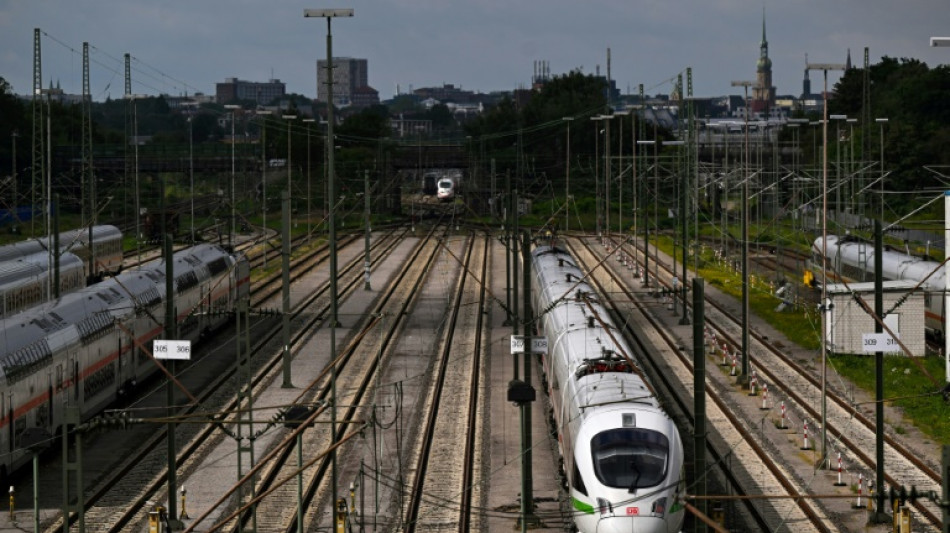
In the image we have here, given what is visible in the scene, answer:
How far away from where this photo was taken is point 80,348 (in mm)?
36000

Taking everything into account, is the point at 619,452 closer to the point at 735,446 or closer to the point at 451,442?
the point at 735,446

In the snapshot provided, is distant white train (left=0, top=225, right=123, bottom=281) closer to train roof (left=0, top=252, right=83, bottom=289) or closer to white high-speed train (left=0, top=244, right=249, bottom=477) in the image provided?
train roof (left=0, top=252, right=83, bottom=289)

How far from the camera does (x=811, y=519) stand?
27.6 meters

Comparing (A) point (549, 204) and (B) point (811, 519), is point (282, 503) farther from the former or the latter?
(A) point (549, 204)

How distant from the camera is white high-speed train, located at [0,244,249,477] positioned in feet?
99.6

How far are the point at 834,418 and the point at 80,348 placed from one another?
20.0 metres

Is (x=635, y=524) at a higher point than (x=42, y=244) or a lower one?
lower

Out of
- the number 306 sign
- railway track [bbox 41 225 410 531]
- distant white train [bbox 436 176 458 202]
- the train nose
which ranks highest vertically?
distant white train [bbox 436 176 458 202]

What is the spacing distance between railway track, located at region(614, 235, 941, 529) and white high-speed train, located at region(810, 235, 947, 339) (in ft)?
11.5

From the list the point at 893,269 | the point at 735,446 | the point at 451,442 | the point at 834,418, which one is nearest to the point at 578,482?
the point at 735,446

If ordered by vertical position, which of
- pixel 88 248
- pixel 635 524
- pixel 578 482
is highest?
pixel 88 248

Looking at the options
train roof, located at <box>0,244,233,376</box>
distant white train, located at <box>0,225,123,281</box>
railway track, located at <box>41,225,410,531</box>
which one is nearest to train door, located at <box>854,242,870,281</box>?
railway track, located at <box>41,225,410,531</box>

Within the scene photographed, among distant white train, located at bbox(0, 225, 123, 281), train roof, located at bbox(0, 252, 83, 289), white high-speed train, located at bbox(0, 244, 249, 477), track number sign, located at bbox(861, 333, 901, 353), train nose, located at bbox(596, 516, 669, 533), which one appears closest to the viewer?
train nose, located at bbox(596, 516, 669, 533)

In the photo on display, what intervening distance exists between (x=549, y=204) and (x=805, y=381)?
81.6 m
